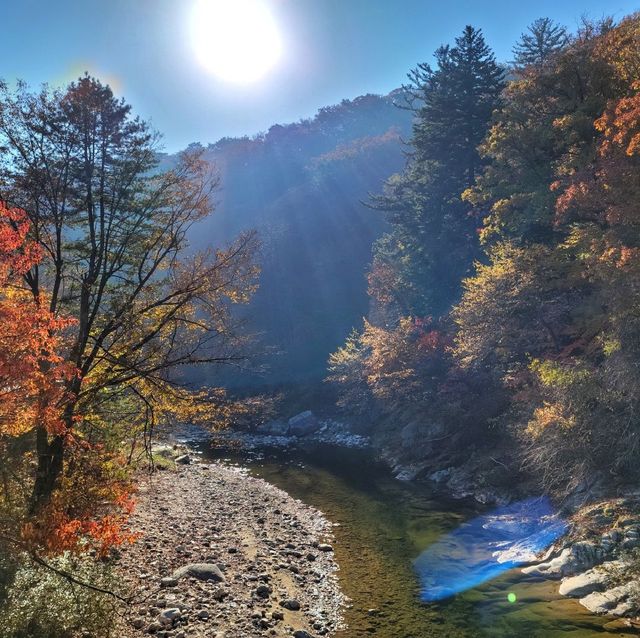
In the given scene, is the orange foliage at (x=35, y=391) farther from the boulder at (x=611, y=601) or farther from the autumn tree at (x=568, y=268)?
the autumn tree at (x=568, y=268)

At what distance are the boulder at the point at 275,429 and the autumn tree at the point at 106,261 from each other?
23.6 m

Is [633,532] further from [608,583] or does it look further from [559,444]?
[559,444]

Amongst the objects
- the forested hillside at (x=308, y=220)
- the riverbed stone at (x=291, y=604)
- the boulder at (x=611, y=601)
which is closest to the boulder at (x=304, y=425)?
the forested hillside at (x=308, y=220)

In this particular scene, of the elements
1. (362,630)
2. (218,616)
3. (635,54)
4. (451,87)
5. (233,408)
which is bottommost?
(362,630)

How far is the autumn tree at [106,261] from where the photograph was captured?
943 cm

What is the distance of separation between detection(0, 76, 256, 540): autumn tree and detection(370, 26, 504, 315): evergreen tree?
2544cm

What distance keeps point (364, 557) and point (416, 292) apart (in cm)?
2798

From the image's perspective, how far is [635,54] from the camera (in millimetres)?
15500

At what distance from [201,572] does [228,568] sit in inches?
35.3

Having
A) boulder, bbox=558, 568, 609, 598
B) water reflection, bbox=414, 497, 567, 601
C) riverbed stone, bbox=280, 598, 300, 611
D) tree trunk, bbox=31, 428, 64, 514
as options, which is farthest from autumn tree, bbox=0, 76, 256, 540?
boulder, bbox=558, 568, 609, 598

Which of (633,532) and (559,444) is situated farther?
(559,444)

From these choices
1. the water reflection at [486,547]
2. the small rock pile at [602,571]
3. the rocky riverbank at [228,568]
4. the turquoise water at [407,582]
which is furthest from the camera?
the water reflection at [486,547]

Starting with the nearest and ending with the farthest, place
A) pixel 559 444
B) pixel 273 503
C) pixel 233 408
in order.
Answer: pixel 233 408 < pixel 559 444 < pixel 273 503

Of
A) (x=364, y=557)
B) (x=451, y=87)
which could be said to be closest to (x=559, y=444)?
(x=364, y=557)
